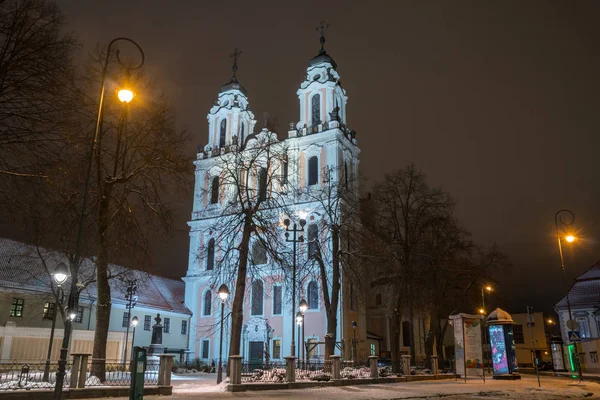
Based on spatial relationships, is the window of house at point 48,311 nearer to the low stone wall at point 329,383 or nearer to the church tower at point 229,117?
the low stone wall at point 329,383

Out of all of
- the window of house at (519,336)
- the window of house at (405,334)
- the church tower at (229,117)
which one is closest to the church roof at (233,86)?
the church tower at (229,117)

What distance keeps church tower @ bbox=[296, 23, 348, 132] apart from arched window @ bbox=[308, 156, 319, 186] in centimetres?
298

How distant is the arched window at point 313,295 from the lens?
1775 inches

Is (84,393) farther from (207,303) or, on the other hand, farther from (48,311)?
(207,303)

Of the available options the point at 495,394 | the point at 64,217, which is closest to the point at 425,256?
the point at 495,394

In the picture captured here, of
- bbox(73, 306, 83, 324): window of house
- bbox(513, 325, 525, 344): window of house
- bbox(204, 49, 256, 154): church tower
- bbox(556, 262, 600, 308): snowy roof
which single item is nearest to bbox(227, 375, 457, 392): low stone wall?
bbox(73, 306, 83, 324): window of house

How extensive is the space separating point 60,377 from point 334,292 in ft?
63.8

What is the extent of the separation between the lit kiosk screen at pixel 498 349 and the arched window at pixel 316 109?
2918cm

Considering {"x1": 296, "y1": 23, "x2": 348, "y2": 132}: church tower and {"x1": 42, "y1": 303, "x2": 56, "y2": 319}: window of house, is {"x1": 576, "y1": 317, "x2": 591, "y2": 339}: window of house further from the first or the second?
{"x1": 42, "y1": 303, "x2": 56, "y2": 319}: window of house

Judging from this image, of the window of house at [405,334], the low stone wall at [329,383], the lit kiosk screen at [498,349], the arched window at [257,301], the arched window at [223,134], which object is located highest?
the arched window at [223,134]

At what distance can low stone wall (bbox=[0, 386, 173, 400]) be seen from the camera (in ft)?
43.3

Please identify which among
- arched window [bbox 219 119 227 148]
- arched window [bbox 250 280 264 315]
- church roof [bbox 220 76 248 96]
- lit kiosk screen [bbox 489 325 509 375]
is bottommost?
lit kiosk screen [bbox 489 325 509 375]

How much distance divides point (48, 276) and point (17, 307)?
2.55 m

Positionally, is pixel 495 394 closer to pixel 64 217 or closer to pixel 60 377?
pixel 60 377
